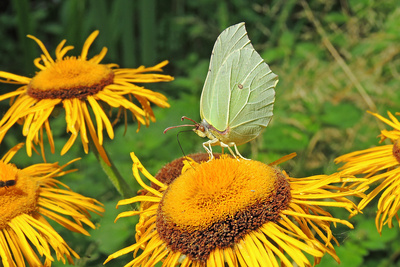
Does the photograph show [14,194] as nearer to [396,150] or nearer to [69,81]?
[69,81]

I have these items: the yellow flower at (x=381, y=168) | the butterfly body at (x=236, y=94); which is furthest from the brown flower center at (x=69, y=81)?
the yellow flower at (x=381, y=168)

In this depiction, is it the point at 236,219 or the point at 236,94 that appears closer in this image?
the point at 236,219

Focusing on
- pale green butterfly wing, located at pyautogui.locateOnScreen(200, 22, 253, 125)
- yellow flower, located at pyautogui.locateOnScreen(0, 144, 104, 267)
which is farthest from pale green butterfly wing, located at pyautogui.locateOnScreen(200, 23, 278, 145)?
yellow flower, located at pyautogui.locateOnScreen(0, 144, 104, 267)

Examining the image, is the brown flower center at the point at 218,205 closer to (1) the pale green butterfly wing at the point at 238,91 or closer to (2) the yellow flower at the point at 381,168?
(2) the yellow flower at the point at 381,168

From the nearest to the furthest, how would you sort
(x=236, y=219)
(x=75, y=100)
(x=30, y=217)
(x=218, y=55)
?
(x=236, y=219) < (x=30, y=217) < (x=75, y=100) < (x=218, y=55)

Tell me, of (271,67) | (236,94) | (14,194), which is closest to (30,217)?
(14,194)

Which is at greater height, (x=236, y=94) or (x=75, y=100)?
(x=75, y=100)

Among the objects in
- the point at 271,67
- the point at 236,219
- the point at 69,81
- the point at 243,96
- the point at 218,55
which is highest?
the point at 69,81

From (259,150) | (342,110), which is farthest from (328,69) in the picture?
(259,150)
